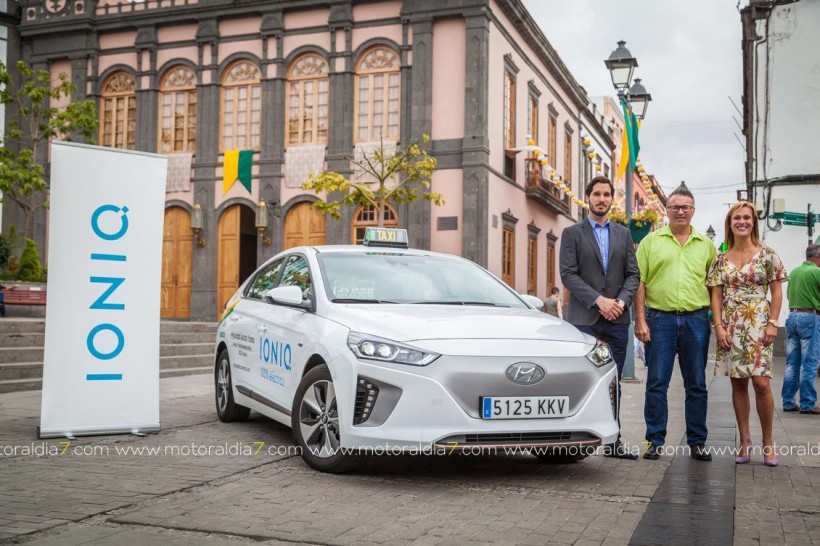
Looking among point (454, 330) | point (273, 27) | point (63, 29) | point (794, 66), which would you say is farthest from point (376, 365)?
point (63, 29)

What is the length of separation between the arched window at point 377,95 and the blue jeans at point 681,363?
1959 cm

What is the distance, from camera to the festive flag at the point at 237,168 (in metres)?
26.8

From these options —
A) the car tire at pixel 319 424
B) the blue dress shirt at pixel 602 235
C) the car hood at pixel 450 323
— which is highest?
the blue dress shirt at pixel 602 235

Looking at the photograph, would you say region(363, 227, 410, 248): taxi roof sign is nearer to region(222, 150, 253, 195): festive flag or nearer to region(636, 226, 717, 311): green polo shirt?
region(636, 226, 717, 311): green polo shirt

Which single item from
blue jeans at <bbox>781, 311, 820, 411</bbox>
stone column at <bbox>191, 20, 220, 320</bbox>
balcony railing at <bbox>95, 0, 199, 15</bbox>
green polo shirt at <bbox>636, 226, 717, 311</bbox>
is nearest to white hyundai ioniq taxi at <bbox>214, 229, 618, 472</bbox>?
green polo shirt at <bbox>636, 226, 717, 311</bbox>

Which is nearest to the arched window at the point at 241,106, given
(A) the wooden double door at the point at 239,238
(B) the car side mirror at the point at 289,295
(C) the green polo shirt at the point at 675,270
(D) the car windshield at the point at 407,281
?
(A) the wooden double door at the point at 239,238

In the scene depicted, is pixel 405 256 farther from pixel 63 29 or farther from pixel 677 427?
pixel 63 29

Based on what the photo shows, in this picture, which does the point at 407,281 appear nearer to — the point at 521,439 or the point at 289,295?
the point at 289,295

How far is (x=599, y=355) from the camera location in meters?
5.94

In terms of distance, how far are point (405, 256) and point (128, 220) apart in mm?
2400

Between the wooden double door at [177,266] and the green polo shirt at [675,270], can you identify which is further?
the wooden double door at [177,266]

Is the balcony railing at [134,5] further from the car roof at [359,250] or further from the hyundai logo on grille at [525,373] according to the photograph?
the hyundai logo on grille at [525,373]

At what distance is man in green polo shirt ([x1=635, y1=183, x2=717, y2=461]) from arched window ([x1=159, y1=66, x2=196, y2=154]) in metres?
22.9

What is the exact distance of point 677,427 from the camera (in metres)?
8.55
